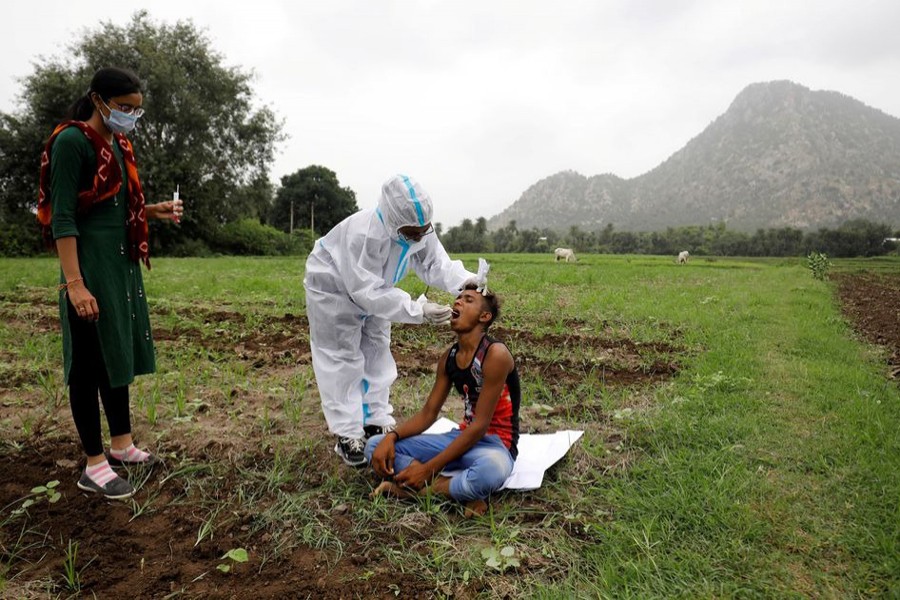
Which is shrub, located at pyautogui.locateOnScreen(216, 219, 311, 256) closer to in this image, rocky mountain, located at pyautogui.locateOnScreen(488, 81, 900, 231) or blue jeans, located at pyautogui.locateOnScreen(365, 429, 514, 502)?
blue jeans, located at pyautogui.locateOnScreen(365, 429, 514, 502)

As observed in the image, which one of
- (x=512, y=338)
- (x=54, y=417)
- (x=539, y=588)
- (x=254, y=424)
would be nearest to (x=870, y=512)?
(x=539, y=588)

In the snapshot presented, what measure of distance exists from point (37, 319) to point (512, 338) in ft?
18.6

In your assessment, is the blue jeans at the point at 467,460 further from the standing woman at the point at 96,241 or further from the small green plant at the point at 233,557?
the standing woman at the point at 96,241

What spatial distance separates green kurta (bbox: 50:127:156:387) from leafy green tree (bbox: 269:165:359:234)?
4465cm

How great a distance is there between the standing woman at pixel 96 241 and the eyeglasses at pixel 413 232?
1.30m

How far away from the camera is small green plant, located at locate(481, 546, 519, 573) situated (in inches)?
79.0

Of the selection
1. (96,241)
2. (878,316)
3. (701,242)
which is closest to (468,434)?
(96,241)

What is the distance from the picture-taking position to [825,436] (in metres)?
3.13

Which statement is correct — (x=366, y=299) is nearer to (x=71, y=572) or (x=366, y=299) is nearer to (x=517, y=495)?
(x=517, y=495)

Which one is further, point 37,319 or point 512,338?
point 37,319

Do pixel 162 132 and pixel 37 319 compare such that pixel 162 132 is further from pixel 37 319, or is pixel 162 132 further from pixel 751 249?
Result: pixel 751 249

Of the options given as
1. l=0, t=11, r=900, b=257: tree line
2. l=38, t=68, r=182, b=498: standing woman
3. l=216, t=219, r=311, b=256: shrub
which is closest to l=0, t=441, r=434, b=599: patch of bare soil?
l=38, t=68, r=182, b=498: standing woman

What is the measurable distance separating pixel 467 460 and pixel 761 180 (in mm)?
135518

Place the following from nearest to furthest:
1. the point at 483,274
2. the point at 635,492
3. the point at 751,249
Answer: the point at 635,492 → the point at 483,274 → the point at 751,249
